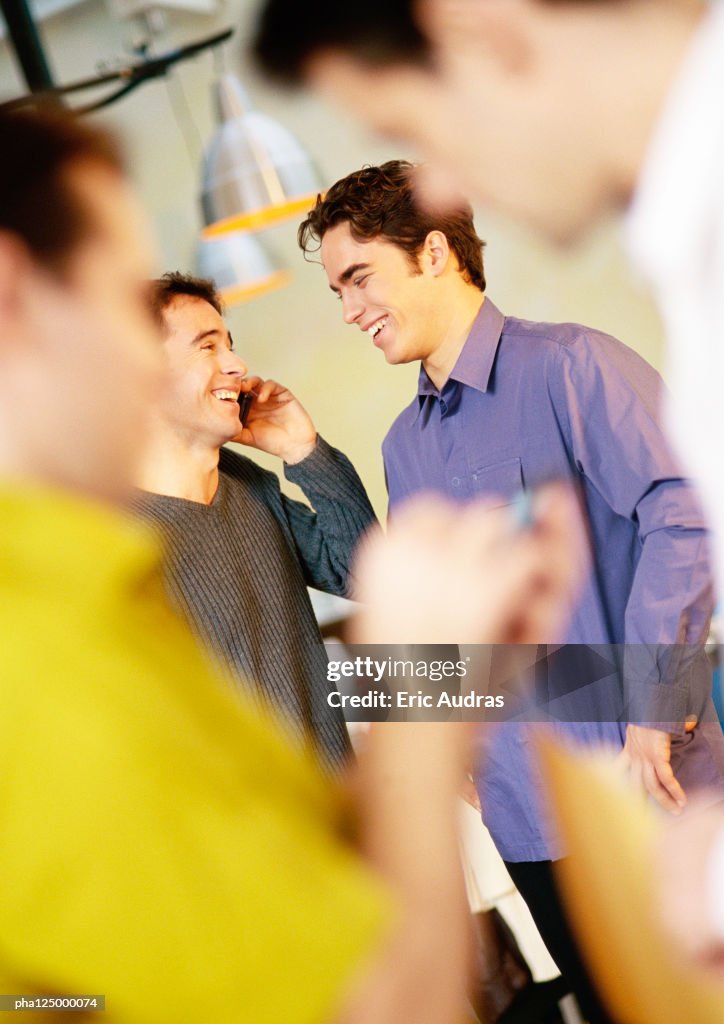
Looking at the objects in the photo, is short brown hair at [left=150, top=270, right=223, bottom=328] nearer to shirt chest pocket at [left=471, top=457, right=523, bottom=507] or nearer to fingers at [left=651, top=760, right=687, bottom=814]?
shirt chest pocket at [left=471, top=457, right=523, bottom=507]

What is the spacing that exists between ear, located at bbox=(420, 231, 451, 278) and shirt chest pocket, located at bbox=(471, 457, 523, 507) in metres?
0.19

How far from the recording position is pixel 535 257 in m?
0.93

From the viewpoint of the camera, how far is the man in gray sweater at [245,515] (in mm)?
1006

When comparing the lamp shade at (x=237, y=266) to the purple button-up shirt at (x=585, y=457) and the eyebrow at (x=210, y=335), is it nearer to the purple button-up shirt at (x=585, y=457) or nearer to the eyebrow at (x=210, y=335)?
the eyebrow at (x=210, y=335)

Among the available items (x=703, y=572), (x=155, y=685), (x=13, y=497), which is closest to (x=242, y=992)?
(x=155, y=685)

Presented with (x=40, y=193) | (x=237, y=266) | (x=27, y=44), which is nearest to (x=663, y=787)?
(x=237, y=266)

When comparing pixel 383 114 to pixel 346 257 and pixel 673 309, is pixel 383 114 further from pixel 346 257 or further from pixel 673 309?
pixel 673 309

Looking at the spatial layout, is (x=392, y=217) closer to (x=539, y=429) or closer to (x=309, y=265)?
(x=309, y=265)

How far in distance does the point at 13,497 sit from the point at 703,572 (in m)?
0.59

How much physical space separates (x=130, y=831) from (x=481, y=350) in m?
0.56

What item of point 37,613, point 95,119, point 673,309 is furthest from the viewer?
point 95,119

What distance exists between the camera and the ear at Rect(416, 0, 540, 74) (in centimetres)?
80

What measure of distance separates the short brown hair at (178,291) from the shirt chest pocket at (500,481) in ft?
1.00

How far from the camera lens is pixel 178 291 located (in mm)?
1002
